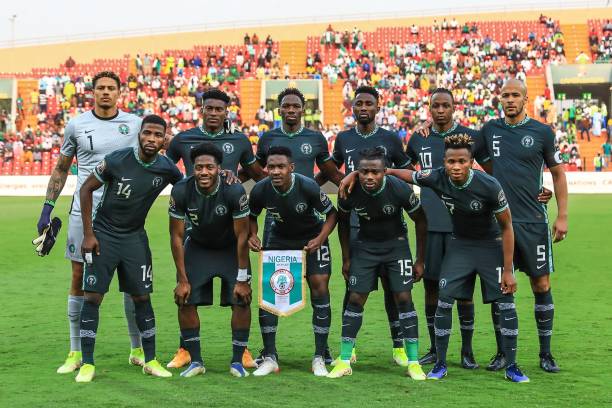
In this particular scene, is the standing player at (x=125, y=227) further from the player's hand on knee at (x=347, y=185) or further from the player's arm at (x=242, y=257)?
the player's hand on knee at (x=347, y=185)

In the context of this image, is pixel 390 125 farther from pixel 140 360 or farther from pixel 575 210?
pixel 140 360

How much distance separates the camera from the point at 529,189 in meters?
9.04

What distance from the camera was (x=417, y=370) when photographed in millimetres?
8562

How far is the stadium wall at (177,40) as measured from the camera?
71.4 meters

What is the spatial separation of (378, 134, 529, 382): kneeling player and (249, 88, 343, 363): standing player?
109cm

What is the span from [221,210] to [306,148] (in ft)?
4.39

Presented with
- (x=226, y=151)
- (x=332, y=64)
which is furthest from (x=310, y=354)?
(x=332, y=64)

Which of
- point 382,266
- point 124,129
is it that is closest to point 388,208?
point 382,266

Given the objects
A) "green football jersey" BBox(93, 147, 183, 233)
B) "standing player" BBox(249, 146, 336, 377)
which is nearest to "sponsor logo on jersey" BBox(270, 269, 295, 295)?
"standing player" BBox(249, 146, 336, 377)

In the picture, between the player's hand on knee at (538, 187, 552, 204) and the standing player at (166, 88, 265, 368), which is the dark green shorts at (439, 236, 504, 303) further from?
the standing player at (166, 88, 265, 368)

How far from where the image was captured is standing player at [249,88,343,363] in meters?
9.65

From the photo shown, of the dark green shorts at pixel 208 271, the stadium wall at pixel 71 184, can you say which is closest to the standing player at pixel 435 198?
the dark green shorts at pixel 208 271

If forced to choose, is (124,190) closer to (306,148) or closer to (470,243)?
(306,148)

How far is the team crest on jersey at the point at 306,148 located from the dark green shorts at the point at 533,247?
81.3 inches
